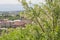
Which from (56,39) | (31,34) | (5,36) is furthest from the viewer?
(5,36)

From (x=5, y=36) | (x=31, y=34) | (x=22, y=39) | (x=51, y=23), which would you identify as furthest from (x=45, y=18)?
(x=5, y=36)

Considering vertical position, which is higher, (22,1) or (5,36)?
(22,1)

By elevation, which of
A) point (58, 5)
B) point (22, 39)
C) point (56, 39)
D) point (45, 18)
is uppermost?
point (58, 5)

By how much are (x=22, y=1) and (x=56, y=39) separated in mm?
701

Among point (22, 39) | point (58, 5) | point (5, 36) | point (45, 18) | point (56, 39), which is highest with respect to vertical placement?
point (58, 5)

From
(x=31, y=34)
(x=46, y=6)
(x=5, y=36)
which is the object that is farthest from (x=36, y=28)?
(x=5, y=36)

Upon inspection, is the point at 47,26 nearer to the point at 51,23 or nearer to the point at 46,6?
the point at 51,23

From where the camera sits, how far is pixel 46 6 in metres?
3.03

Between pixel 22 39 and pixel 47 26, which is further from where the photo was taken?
pixel 22 39

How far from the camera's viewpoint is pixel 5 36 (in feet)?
13.0

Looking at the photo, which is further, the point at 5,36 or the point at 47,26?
the point at 5,36

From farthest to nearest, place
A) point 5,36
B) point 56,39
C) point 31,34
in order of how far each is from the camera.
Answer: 1. point 5,36
2. point 31,34
3. point 56,39

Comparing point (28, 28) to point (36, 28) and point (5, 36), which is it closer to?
point (36, 28)

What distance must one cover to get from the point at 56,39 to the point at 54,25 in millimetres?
208
